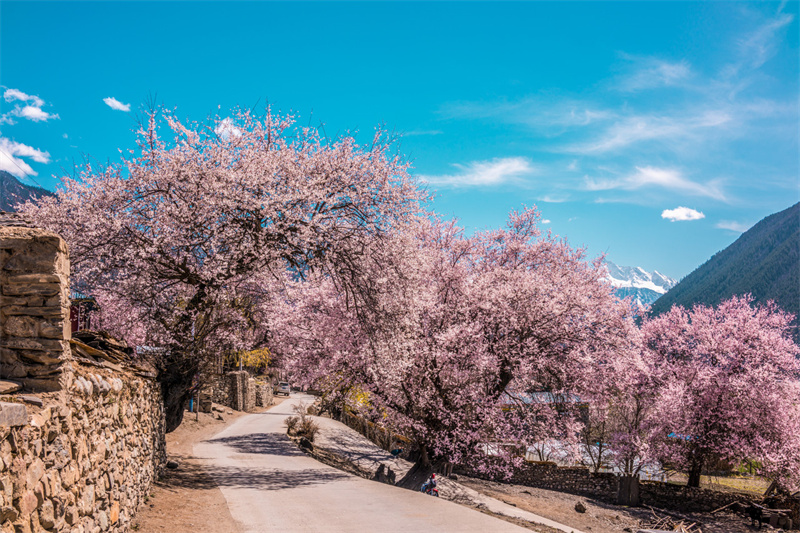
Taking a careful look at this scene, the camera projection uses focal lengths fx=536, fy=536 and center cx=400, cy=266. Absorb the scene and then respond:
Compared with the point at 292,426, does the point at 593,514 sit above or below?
below

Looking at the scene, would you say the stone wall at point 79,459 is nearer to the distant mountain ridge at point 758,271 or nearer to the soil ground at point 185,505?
the soil ground at point 185,505

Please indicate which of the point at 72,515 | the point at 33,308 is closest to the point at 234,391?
the point at 72,515

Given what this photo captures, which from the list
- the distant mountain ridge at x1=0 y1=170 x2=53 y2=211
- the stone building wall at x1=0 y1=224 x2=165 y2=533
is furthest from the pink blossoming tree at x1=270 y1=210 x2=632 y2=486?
the stone building wall at x1=0 y1=224 x2=165 y2=533

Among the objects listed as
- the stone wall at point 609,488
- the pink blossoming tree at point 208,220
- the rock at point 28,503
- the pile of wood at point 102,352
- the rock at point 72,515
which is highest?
the pink blossoming tree at point 208,220

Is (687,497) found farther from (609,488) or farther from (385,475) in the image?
(385,475)

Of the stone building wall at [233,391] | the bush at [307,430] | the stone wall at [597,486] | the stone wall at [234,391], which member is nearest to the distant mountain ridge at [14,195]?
the bush at [307,430]

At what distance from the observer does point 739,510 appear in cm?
1959

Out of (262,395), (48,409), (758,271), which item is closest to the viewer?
(48,409)

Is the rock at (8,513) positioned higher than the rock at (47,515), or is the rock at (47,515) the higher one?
the rock at (8,513)

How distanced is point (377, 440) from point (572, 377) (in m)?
11.4

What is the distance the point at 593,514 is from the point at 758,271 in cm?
14035

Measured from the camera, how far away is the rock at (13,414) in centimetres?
381

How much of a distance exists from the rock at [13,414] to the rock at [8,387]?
0.52m

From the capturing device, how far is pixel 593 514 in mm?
18719
